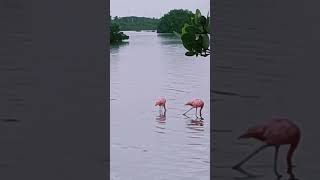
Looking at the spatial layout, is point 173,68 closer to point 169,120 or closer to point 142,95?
point 142,95

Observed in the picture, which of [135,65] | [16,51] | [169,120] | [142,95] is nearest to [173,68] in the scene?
[135,65]

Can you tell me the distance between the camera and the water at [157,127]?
4434 millimetres

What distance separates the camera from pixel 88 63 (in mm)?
1771

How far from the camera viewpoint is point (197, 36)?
2416mm
